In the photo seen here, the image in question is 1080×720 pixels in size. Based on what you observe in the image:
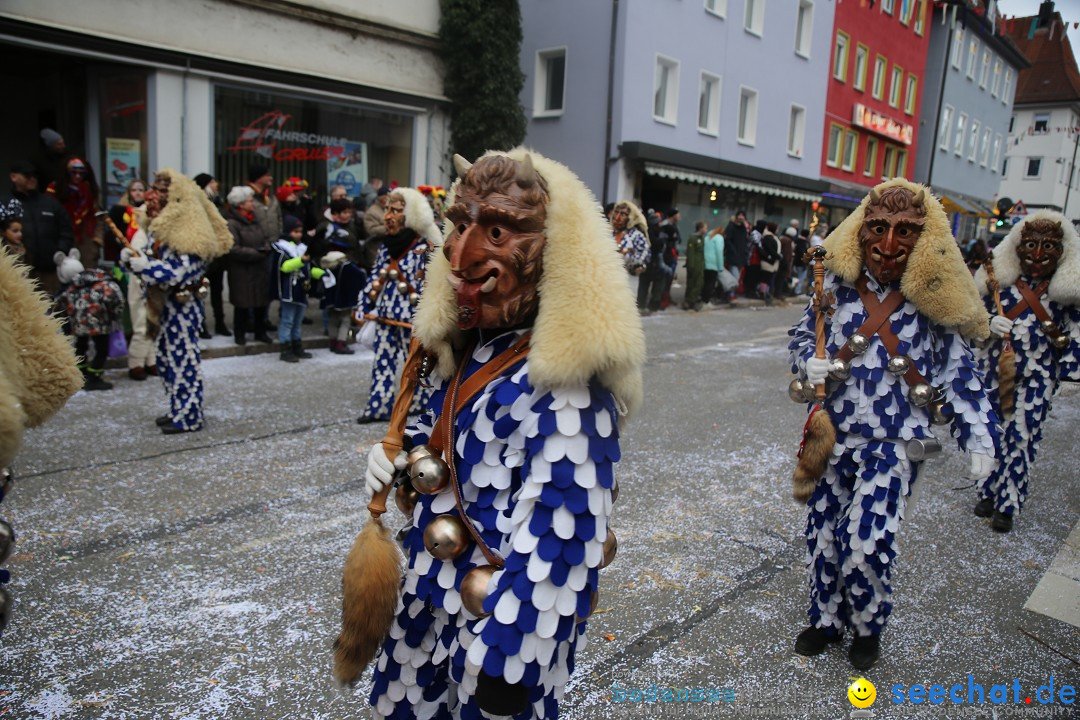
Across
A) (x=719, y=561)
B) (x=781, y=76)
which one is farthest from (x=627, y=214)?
(x=781, y=76)

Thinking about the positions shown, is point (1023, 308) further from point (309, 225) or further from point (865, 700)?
point (309, 225)

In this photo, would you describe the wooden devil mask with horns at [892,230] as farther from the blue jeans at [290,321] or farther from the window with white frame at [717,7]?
the window with white frame at [717,7]

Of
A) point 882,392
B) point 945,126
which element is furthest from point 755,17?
point 882,392

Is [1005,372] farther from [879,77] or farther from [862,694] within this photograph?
[879,77]

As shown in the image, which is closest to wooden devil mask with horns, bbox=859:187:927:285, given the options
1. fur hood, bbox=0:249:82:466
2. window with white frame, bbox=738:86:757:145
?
fur hood, bbox=0:249:82:466

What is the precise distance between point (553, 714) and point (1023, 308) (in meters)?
4.81

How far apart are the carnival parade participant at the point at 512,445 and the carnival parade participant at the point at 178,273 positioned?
184 inches

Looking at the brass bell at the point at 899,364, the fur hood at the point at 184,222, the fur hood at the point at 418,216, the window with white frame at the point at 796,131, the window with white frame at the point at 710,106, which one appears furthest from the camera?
the window with white frame at the point at 796,131

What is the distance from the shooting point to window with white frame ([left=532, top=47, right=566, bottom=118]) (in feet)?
67.5

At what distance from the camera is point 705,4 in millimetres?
20828

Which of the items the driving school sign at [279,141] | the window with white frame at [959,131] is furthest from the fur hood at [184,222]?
the window with white frame at [959,131]

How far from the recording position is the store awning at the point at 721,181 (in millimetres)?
19797

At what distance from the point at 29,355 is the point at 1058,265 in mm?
5820

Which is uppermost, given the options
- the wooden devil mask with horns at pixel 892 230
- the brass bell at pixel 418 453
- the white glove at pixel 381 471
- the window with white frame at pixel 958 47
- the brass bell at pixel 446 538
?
the window with white frame at pixel 958 47
